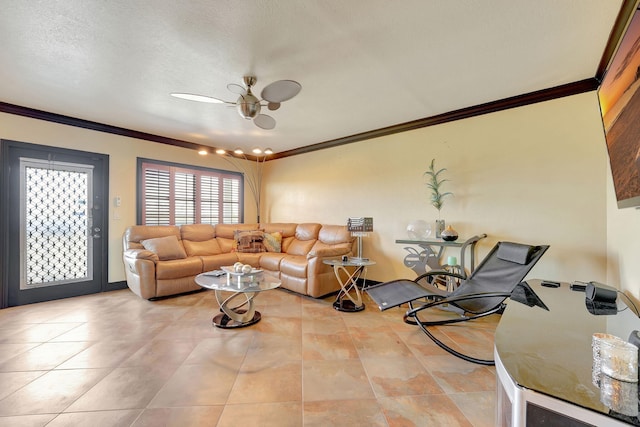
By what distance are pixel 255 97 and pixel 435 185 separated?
250 cm

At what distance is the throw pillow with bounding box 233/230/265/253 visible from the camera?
4.70m

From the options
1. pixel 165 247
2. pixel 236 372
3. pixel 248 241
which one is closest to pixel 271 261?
pixel 248 241

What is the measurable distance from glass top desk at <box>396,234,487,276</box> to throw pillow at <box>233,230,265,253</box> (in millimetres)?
2485

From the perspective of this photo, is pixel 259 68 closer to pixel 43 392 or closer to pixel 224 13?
pixel 224 13

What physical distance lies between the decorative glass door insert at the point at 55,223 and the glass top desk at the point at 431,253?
178 inches

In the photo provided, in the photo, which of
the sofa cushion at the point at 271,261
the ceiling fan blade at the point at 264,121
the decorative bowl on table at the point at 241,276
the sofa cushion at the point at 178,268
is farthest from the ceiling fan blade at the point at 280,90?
the sofa cushion at the point at 178,268

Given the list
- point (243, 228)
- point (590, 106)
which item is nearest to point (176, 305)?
point (243, 228)

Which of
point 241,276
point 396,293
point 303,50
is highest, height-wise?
point 303,50

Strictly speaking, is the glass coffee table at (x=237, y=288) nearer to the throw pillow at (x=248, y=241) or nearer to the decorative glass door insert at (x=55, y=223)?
the throw pillow at (x=248, y=241)

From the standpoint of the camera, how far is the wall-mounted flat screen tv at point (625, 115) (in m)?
1.30

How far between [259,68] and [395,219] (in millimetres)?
2764

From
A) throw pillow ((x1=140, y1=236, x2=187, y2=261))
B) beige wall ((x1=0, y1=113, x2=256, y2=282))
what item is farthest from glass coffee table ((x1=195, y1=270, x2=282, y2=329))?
beige wall ((x1=0, y1=113, x2=256, y2=282))

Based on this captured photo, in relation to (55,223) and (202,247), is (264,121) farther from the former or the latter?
(55,223)

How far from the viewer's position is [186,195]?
495 cm
